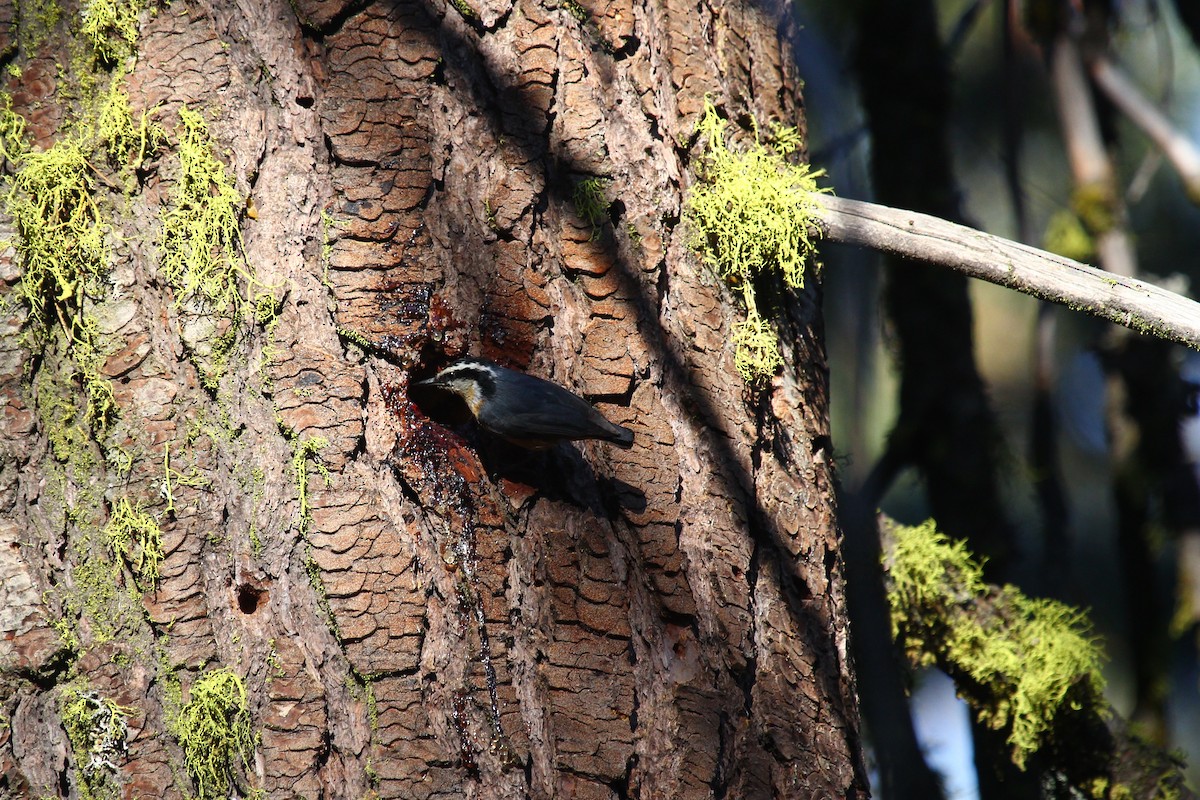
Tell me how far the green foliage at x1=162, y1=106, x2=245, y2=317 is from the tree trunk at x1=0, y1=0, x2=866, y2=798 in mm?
12

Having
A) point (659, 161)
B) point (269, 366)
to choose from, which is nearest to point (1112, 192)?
point (659, 161)

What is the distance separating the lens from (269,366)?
152 centimetres

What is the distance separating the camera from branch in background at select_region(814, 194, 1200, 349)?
1.68 meters

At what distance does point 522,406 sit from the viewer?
59.5 inches

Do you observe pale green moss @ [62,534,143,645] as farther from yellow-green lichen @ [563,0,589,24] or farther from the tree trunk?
yellow-green lichen @ [563,0,589,24]

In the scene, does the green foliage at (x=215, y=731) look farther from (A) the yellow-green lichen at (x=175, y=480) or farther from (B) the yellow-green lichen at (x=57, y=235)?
(B) the yellow-green lichen at (x=57, y=235)

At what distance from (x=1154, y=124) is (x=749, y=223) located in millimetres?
2671

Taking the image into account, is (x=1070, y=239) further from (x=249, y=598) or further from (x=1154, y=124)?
(x=249, y=598)

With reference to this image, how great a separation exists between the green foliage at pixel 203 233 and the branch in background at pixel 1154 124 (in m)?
3.29

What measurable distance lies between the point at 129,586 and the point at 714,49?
4.55 ft

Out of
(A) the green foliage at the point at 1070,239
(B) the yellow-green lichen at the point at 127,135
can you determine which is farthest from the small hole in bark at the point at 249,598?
(A) the green foliage at the point at 1070,239

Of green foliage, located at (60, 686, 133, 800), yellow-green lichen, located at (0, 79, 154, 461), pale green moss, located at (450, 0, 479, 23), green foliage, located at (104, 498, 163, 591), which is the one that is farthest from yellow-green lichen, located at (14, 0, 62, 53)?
green foliage, located at (60, 686, 133, 800)

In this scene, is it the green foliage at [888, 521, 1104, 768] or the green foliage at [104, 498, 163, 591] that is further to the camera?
the green foliage at [888, 521, 1104, 768]

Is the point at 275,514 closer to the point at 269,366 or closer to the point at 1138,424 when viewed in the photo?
the point at 269,366
